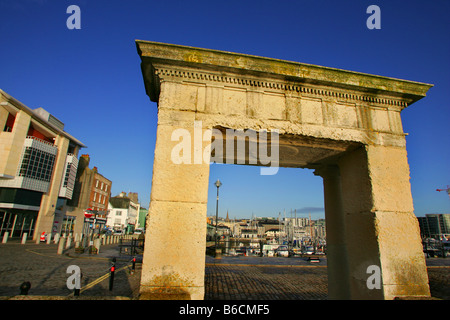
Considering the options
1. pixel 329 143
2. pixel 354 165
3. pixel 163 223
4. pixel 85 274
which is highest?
pixel 329 143

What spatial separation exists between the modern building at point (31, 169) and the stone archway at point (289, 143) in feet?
89.7

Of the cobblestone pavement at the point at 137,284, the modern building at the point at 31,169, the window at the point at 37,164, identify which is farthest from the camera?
the window at the point at 37,164

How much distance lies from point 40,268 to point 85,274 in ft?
8.53

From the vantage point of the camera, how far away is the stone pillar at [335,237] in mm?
5223

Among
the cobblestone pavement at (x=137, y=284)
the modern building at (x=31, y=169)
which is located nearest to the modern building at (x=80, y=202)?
the modern building at (x=31, y=169)

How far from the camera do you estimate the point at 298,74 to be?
4527mm

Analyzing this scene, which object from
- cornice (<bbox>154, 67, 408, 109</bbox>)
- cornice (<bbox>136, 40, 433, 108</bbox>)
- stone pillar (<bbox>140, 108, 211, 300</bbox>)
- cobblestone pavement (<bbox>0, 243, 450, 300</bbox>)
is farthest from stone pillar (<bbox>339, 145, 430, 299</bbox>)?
cobblestone pavement (<bbox>0, 243, 450, 300</bbox>)

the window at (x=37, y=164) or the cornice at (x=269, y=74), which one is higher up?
the window at (x=37, y=164)

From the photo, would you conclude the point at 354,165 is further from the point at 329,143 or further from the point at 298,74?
the point at 298,74

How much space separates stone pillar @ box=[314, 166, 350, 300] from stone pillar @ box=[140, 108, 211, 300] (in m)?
3.34

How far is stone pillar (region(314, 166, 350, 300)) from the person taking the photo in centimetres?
522

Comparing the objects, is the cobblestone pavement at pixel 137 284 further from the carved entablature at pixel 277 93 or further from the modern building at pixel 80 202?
the modern building at pixel 80 202

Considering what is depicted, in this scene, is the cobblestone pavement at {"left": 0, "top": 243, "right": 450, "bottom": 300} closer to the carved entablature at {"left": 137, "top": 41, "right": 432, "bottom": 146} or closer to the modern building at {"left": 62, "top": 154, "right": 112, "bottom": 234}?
the carved entablature at {"left": 137, "top": 41, "right": 432, "bottom": 146}

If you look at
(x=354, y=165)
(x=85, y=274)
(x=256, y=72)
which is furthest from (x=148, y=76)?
(x=85, y=274)
